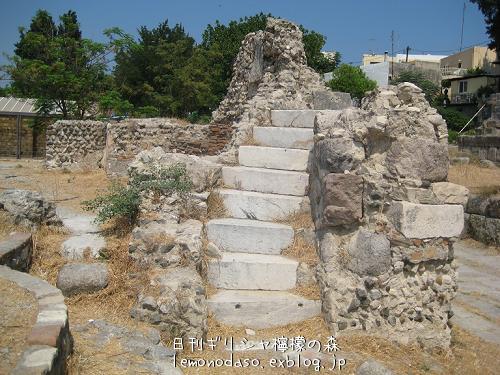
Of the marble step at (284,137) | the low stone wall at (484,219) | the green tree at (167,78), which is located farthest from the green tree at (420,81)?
the marble step at (284,137)

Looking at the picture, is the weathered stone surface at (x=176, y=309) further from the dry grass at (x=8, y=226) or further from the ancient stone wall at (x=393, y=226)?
the dry grass at (x=8, y=226)

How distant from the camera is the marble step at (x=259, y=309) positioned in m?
3.92

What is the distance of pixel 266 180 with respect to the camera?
17.6ft

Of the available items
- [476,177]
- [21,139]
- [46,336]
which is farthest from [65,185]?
[21,139]

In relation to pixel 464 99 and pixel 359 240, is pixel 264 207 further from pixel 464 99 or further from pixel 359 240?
pixel 464 99

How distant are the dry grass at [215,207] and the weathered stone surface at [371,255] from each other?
5.03 feet

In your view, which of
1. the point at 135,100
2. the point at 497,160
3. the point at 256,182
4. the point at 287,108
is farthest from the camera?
the point at 135,100

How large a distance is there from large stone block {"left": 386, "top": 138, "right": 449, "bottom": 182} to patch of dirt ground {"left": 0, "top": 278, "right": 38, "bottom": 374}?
2.92m

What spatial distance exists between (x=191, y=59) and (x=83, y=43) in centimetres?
999

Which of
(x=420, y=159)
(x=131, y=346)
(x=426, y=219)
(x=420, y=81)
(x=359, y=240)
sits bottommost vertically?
(x=131, y=346)

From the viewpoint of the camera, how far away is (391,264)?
3.89 m

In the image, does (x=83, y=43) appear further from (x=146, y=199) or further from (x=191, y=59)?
(x=146, y=199)

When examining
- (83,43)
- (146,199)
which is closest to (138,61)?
(83,43)

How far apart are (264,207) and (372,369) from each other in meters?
2.13
